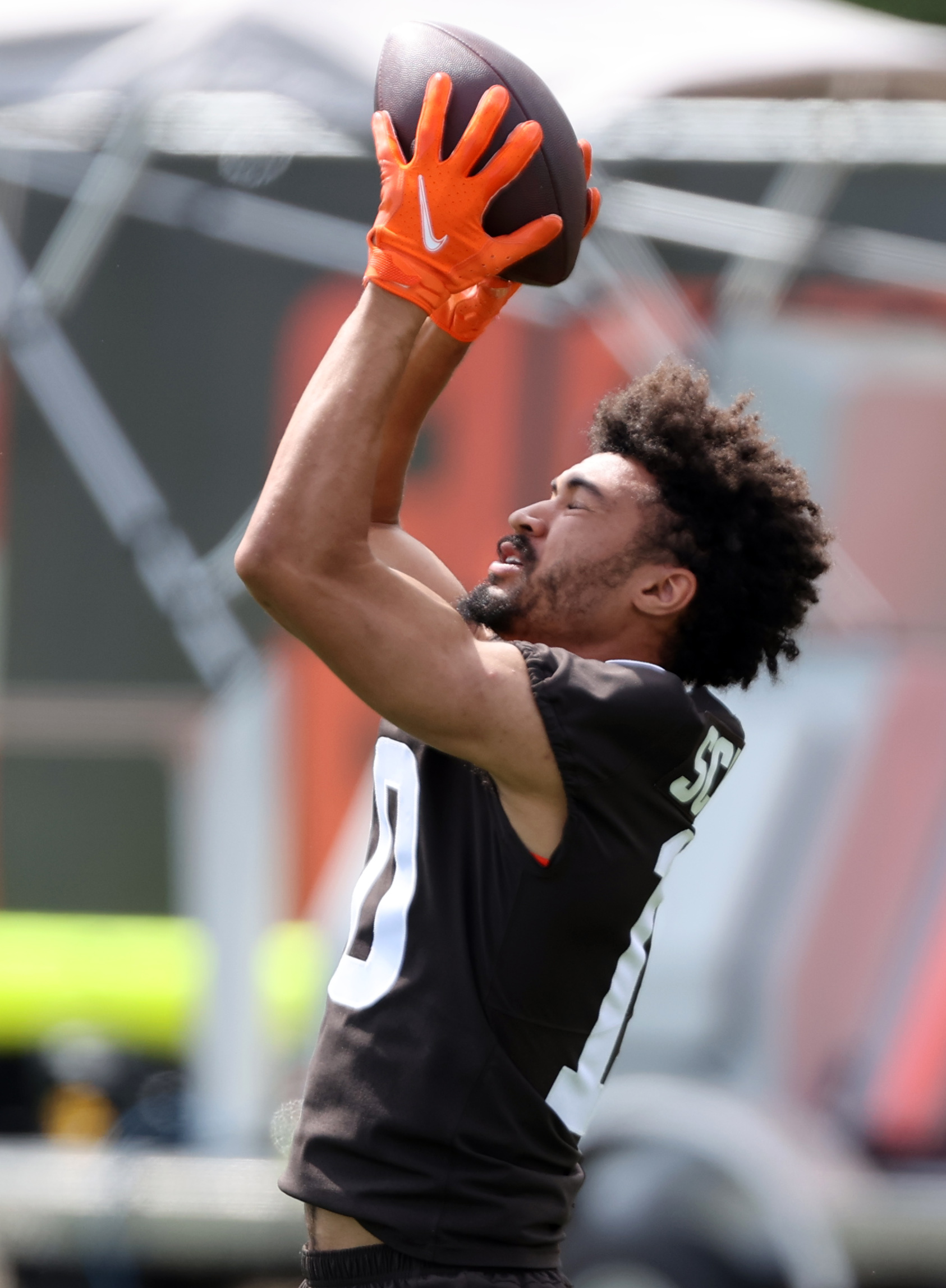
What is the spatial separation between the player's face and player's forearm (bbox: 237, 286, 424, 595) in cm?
36

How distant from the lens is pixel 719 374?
438 cm

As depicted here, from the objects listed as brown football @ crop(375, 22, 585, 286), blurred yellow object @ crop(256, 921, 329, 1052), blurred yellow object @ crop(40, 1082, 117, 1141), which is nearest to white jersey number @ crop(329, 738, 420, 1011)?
brown football @ crop(375, 22, 585, 286)

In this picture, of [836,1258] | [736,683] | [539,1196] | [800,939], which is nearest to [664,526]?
[736,683]

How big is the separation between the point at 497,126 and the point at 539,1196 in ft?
4.41

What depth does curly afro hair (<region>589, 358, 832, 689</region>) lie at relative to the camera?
2111 mm

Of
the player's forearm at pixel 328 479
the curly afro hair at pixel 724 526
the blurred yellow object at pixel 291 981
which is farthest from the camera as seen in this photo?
the blurred yellow object at pixel 291 981

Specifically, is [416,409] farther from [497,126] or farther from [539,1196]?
[539,1196]

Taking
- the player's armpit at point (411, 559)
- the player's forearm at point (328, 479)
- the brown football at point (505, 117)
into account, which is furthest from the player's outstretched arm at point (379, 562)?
the player's armpit at point (411, 559)

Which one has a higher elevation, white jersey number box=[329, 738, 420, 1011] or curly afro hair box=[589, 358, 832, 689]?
curly afro hair box=[589, 358, 832, 689]

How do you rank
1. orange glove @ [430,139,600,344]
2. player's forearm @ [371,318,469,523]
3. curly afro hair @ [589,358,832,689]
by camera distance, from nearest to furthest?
orange glove @ [430,139,600,344]
curly afro hair @ [589,358,832,689]
player's forearm @ [371,318,469,523]

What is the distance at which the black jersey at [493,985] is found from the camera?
1844 mm

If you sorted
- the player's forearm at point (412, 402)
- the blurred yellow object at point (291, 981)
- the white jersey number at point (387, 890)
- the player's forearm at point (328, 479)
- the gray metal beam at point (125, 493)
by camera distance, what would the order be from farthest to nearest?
the gray metal beam at point (125, 493)
the blurred yellow object at point (291, 981)
the player's forearm at point (412, 402)
the white jersey number at point (387, 890)
the player's forearm at point (328, 479)

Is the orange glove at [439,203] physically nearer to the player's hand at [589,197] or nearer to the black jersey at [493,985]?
the player's hand at [589,197]

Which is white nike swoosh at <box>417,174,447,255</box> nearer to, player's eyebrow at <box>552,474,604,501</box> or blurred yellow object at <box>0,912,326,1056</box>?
player's eyebrow at <box>552,474,604,501</box>
